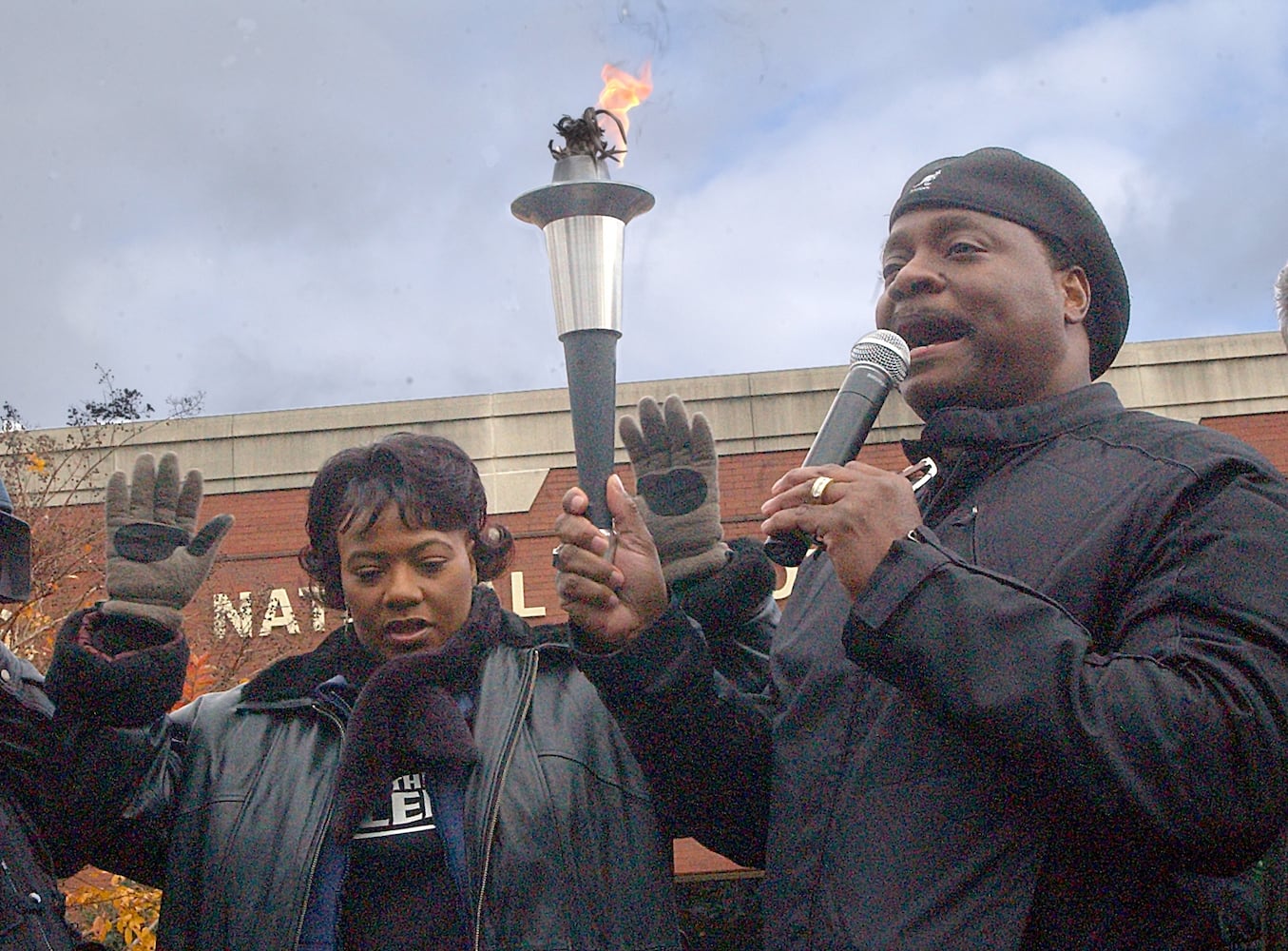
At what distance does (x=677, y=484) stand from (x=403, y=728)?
733mm

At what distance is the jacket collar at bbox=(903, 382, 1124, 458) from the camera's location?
2258 millimetres

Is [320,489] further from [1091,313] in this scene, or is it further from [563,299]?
[1091,313]

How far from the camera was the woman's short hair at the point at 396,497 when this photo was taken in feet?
9.81

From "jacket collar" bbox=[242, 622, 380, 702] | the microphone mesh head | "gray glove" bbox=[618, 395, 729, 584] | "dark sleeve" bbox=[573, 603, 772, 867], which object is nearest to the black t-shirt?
"jacket collar" bbox=[242, 622, 380, 702]

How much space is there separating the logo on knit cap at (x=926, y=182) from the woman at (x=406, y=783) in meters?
1.18

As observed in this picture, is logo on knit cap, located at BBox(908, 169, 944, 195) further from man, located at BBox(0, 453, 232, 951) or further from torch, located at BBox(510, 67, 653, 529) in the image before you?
man, located at BBox(0, 453, 232, 951)

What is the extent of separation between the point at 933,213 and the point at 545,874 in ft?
4.65

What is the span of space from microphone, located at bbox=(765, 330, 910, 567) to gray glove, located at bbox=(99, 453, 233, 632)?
1289 millimetres

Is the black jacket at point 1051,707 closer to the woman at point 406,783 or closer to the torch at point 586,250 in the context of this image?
the woman at point 406,783

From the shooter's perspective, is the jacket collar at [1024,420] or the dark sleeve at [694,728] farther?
the dark sleeve at [694,728]

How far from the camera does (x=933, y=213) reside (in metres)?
2.46

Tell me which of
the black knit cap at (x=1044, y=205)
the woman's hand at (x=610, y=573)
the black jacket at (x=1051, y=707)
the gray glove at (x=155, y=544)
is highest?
the black knit cap at (x=1044, y=205)

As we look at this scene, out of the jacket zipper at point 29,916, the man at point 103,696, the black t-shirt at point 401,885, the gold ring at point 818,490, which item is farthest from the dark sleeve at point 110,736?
the gold ring at point 818,490

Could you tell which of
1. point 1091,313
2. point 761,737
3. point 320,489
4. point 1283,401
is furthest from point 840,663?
point 1283,401
